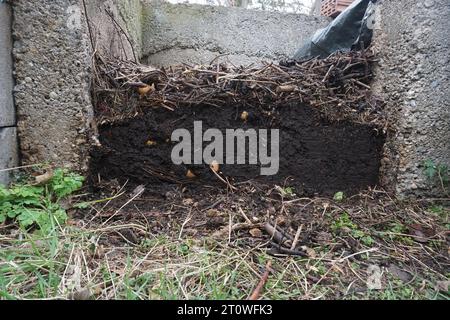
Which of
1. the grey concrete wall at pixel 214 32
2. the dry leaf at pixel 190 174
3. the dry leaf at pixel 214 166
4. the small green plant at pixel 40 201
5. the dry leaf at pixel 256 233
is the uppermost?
the grey concrete wall at pixel 214 32

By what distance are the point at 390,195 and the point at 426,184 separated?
23 centimetres

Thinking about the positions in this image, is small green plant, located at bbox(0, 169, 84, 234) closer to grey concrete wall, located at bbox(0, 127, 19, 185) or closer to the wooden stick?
grey concrete wall, located at bbox(0, 127, 19, 185)

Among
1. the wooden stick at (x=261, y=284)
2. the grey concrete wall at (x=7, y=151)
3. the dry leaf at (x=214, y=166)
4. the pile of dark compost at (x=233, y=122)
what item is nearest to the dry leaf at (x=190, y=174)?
the pile of dark compost at (x=233, y=122)

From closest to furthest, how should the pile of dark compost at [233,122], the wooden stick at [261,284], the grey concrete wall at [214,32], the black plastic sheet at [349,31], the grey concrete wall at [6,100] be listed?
the wooden stick at [261,284]
the grey concrete wall at [6,100]
the pile of dark compost at [233,122]
the black plastic sheet at [349,31]
the grey concrete wall at [214,32]

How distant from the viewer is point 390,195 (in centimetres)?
201

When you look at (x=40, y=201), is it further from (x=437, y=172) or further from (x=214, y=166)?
(x=437, y=172)

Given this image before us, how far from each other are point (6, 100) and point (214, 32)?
269cm

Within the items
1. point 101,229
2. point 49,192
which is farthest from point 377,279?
point 49,192

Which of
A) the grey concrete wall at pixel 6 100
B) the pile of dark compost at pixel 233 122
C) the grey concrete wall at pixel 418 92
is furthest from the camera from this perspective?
the pile of dark compost at pixel 233 122

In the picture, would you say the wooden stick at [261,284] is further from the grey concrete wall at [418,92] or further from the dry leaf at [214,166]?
the grey concrete wall at [418,92]

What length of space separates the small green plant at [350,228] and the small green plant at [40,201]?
1493 millimetres

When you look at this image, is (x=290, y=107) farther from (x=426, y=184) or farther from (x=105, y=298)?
(x=105, y=298)

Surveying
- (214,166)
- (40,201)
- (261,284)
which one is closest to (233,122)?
(214,166)

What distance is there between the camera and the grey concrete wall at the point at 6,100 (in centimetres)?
171
